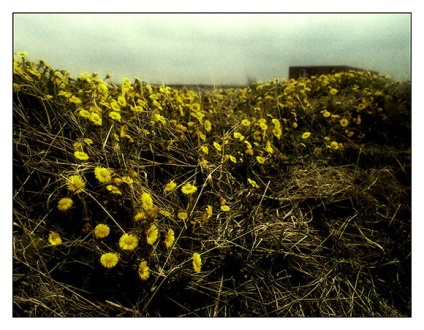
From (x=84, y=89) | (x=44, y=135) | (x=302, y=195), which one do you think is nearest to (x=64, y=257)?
(x=44, y=135)

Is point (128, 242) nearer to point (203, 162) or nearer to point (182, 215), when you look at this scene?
point (182, 215)

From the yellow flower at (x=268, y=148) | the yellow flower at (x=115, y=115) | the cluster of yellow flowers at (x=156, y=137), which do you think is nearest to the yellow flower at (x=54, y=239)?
the cluster of yellow flowers at (x=156, y=137)

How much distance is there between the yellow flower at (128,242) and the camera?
4.60 feet

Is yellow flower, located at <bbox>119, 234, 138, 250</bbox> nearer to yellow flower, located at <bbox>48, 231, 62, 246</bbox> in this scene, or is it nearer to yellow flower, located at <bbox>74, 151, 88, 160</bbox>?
yellow flower, located at <bbox>48, 231, 62, 246</bbox>

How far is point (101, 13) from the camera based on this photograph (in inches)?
67.4

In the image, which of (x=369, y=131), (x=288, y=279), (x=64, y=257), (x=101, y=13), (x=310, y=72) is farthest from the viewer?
(x=310, y=72)

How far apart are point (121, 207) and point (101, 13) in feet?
2.94

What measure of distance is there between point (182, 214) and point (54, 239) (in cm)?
53

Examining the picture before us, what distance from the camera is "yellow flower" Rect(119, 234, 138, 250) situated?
55.2 inches

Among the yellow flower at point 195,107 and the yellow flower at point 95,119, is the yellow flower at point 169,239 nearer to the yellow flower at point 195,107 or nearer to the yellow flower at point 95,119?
the yellow flower at point 95,119

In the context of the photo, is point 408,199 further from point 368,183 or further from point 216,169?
point 216,169

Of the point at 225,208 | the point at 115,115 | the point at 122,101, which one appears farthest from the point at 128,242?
the point at 122,101

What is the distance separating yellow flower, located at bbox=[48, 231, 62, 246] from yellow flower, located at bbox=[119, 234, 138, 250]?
0.28m

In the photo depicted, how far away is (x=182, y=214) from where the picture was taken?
160cm
